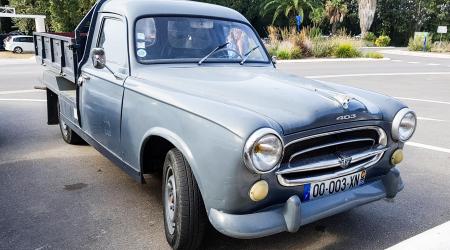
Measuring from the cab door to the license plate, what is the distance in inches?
70.4

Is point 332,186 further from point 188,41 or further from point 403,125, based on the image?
point 188,41

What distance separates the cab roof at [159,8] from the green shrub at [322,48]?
20037 mm

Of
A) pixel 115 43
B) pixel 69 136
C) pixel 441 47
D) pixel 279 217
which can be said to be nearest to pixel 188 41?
pixel 115 43

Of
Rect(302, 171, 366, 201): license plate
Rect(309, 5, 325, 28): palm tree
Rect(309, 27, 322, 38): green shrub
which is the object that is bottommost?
Rect(302, 171, 366, 201): license plate

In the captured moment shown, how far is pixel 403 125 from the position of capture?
332cm

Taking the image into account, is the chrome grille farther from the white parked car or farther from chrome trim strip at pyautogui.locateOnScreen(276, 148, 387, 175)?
the white parked car

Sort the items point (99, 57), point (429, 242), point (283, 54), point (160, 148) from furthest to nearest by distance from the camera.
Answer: point (283, 54)
point (99, 57)
point (160, 148)
point (429, 242)

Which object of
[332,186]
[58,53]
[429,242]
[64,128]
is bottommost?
[429,242]

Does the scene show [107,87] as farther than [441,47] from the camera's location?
No

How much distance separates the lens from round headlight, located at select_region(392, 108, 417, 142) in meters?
3.26

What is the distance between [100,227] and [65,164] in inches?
76.1

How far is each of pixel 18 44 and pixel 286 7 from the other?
2447 centimetres

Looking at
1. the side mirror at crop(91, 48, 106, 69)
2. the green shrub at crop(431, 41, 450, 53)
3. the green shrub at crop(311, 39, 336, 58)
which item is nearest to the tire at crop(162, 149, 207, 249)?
the side mirror at crop(91, 48, 106, 69)

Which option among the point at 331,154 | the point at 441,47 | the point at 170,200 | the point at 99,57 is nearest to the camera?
the point at 331,154
